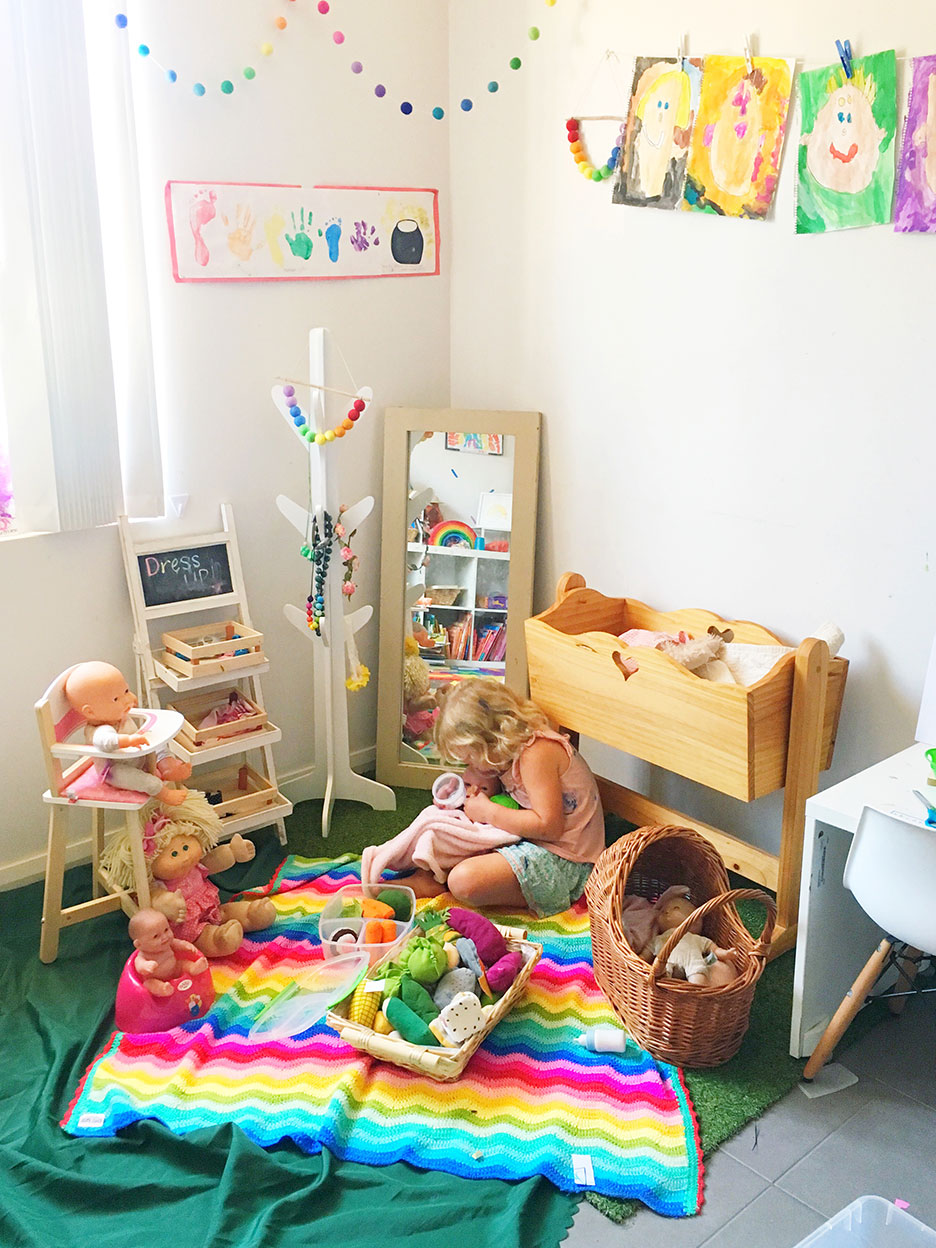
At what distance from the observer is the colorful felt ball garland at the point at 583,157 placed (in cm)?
275

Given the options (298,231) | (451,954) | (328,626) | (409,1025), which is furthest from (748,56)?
(409,1025)

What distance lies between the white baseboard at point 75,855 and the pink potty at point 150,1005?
65 cm

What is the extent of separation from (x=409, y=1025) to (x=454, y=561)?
147cm

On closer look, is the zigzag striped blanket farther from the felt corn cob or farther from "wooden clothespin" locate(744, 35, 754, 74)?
"wooden clothespin" locate(744, 35, 754, 74)

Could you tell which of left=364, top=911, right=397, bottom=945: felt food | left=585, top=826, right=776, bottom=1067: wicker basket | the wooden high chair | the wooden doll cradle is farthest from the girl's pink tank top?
the wooden high chair

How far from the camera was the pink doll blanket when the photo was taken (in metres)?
2.63

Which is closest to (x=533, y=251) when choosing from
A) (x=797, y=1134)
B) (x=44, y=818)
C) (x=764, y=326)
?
(x=764, y=326)

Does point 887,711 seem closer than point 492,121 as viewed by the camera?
Yes

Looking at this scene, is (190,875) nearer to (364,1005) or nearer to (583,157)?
(364,1005)

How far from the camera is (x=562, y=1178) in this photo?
73.0 inches

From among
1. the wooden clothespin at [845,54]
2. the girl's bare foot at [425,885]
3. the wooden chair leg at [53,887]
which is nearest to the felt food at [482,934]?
the girl's bare foot at [425,885]

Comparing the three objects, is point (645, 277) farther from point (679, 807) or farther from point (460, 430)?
point (679, 807)

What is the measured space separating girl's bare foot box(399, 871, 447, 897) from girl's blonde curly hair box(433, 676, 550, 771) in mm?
301

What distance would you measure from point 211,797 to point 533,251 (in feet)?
5.69
